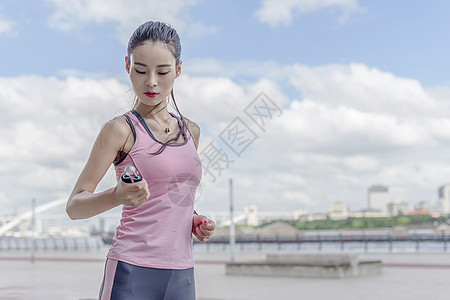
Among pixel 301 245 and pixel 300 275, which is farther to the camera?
pixel 301 245

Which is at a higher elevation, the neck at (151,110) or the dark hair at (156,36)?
the dark hair at (156,36)

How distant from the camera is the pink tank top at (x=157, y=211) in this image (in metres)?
2.06

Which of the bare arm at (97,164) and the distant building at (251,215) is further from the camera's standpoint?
the distant building at (251,215)

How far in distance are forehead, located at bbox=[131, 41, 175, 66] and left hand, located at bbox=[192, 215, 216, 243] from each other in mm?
608

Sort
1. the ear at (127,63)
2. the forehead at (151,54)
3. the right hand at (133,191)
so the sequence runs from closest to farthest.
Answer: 1. the right hand at (133,191)
2. the forehead at (151,54)
3. the ear at (127,63)

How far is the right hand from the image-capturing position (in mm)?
1699

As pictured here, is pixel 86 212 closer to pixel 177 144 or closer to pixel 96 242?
pixel 177 144

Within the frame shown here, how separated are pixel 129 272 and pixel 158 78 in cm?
72

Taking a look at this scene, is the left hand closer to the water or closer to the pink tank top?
the pink tank top

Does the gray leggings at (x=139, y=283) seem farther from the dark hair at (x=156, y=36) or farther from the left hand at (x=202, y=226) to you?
the dark hair at (x=156, y=36)

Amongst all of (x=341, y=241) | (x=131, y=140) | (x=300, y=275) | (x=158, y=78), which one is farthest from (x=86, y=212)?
(x=341, y=241)

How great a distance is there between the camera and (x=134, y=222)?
208 centimetres

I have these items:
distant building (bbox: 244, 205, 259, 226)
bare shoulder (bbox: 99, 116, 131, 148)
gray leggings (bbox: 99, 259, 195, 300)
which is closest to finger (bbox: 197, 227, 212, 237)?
gray leggings (bbox: 99, 259, 195, 300)

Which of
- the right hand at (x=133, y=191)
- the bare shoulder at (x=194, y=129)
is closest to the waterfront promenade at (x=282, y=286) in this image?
the bare shoulder at (x=194, y=129)
